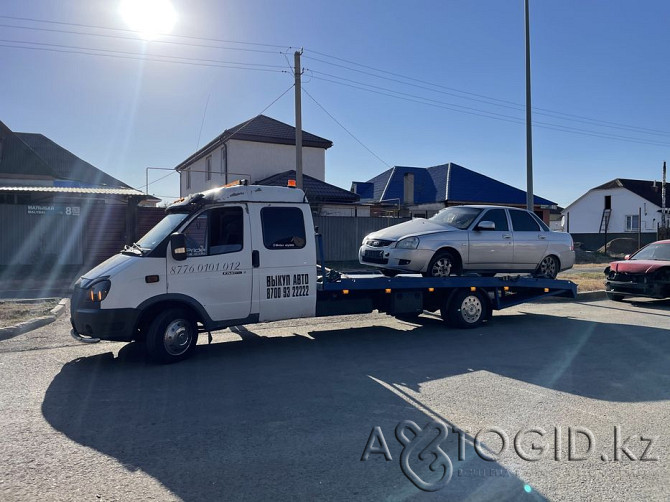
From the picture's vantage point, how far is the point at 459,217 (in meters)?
10.2

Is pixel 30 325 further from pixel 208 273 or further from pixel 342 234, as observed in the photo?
pixel 342 234

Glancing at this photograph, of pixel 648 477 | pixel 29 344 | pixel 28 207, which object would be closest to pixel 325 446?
pixel 648 477

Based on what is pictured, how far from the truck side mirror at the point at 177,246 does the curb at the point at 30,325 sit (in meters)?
3.76

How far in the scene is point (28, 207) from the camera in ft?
55.9

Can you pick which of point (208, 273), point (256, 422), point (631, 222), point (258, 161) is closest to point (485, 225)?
point (208, 273)

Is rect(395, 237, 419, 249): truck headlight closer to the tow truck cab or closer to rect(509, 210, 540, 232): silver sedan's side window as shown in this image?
the tow truck cab

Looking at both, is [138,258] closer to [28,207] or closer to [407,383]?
[407,383]

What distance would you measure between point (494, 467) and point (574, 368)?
11.4ft

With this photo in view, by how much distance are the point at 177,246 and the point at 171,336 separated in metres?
1.19

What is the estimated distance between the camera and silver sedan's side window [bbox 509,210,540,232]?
10484 mm

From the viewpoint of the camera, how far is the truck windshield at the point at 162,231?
721 centimetres

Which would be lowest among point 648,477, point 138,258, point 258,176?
point 648,477

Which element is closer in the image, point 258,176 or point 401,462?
point 401,462

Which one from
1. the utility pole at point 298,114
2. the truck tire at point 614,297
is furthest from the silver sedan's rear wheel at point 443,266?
the utility pole at point 298,114
